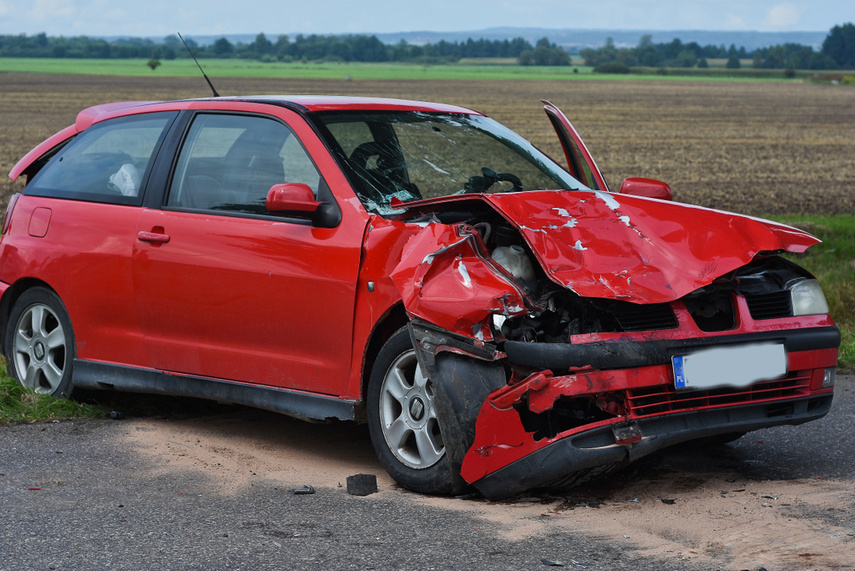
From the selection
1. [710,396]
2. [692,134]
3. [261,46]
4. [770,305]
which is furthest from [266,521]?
[261,46]

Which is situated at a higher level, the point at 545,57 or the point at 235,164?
the point at 235,164

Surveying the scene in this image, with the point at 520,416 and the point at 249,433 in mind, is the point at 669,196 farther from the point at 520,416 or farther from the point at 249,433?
the point at 249,433

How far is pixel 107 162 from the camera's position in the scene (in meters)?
6.30

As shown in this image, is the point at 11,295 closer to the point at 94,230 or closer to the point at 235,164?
the point at 94,230

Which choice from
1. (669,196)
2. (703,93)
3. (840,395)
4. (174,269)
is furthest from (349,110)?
(703,93)

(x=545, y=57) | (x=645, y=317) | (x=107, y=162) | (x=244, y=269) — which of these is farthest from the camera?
(x=545, y=57)

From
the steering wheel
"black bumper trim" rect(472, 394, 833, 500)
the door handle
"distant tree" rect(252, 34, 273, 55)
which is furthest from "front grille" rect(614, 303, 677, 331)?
"distant tree" rect(252, 34, 273, 55)

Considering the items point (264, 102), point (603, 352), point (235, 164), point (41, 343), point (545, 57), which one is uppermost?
point (264, 102)

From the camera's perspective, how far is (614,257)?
4.57 m

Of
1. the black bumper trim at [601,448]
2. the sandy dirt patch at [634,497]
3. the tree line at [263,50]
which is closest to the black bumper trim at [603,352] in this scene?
the black bumper trim at [601,448]

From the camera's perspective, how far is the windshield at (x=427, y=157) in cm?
536

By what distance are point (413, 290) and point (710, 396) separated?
1297mm

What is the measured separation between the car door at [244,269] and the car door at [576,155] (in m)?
1.61

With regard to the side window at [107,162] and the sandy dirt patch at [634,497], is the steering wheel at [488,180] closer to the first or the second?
the sandy dirt patch at [634,497]
